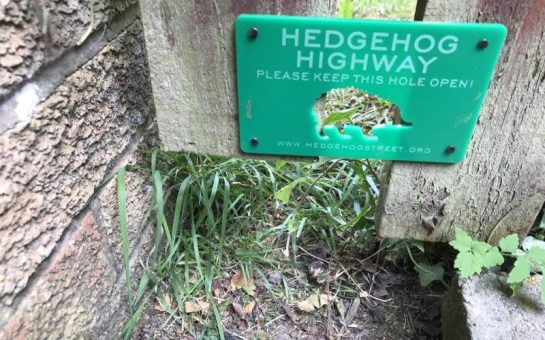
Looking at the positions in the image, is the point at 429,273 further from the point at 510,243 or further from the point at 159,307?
the point at 159,307

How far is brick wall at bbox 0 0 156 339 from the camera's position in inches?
29.0

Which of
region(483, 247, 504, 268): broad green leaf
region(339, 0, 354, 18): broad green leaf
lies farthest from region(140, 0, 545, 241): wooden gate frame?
region(339, 0, 354, 18): broad green leaf

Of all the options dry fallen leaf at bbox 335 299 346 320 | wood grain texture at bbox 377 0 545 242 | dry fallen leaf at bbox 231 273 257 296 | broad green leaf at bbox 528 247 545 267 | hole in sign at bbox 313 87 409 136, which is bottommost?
dry fallen leaf at bbox 335 299 346 320

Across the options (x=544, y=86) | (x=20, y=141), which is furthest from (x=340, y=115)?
(x=20, y=141)

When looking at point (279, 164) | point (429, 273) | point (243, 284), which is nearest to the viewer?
point (429, 273)

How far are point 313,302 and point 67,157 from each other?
0.81 metres

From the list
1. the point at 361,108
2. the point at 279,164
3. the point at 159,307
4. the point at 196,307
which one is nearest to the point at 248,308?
the point at 196,307

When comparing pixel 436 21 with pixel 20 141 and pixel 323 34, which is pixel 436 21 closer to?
pixel 323 34

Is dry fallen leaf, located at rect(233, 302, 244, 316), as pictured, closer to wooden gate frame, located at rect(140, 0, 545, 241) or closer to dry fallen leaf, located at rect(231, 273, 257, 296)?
dry fallen leaf, located at rect(231, 273, 257, 296)

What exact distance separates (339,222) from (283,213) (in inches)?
7.8

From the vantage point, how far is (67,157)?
2.89ft

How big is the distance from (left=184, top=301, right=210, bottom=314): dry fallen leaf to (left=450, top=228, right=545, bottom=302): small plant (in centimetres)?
70

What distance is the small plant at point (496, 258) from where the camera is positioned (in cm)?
98

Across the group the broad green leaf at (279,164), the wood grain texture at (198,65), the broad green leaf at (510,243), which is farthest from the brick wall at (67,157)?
the broad green leaf at (510,243)
